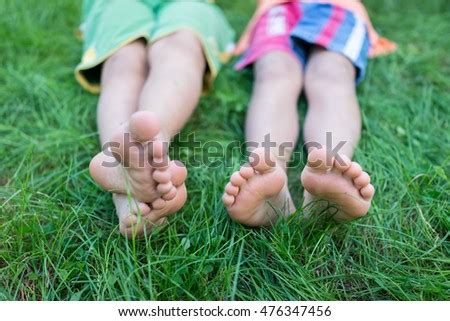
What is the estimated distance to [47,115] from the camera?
171 cm

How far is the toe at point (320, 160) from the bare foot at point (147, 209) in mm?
272

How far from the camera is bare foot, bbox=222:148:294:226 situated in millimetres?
1105

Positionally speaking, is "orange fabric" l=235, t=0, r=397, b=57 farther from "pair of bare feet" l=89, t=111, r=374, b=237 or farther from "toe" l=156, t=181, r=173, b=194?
"toe" l=156, t=181, r=173, b=194

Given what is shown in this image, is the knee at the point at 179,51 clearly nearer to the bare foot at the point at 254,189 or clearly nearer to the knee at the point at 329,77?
the knee at the point at 329,77

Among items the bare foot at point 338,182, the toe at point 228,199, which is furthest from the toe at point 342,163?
the toe at point 228,199

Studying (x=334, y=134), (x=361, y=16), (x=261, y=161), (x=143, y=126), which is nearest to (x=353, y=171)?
(x=261, y=161)

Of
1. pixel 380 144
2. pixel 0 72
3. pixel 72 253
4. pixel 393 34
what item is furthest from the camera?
pixel 393 34

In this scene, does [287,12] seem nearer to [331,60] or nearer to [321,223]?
[331,60]

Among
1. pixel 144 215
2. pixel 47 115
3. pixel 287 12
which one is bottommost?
pixel 47 115

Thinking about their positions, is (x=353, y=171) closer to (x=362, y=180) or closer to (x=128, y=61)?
(x=362, y=180)

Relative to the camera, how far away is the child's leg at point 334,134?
110 centimetres
